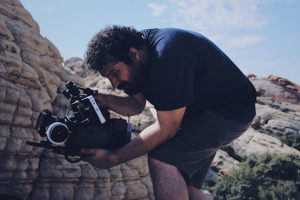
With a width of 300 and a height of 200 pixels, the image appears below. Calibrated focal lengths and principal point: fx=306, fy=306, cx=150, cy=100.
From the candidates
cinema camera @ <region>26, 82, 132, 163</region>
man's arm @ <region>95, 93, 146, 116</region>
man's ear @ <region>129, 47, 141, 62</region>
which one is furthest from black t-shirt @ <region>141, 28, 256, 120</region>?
man's arm @ <region>95, 93, 146, 116</region>

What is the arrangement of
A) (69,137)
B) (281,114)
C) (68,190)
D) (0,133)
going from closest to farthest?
(69,137) → (0,133) → (68,190) → (281,114)

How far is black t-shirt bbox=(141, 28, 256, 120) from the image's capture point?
2.40 m

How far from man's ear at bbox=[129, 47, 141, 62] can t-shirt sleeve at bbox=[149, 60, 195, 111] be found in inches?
13.9

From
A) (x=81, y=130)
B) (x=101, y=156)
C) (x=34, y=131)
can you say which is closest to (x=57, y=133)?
(x=81, y=130)

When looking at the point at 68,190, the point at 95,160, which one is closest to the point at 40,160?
the point at 68,190

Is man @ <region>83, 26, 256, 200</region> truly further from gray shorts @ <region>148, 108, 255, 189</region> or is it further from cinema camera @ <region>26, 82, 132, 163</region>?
cinema camera @ <region>26, 82, 132, 163</region>

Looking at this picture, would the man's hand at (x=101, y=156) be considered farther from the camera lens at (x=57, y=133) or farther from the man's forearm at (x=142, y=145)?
the camera lens at (x=57, y=133)

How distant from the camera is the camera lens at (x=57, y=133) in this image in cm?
246

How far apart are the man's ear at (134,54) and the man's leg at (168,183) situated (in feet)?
3.06

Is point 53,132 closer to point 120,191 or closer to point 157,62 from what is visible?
point 157,62

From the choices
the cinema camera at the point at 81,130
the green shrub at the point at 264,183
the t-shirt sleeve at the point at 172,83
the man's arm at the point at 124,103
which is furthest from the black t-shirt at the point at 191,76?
the green shrub at the point at 264,183

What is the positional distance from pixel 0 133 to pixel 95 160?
1608 mm

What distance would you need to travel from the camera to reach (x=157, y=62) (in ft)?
7.91

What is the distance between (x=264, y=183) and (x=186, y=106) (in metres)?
11.3
